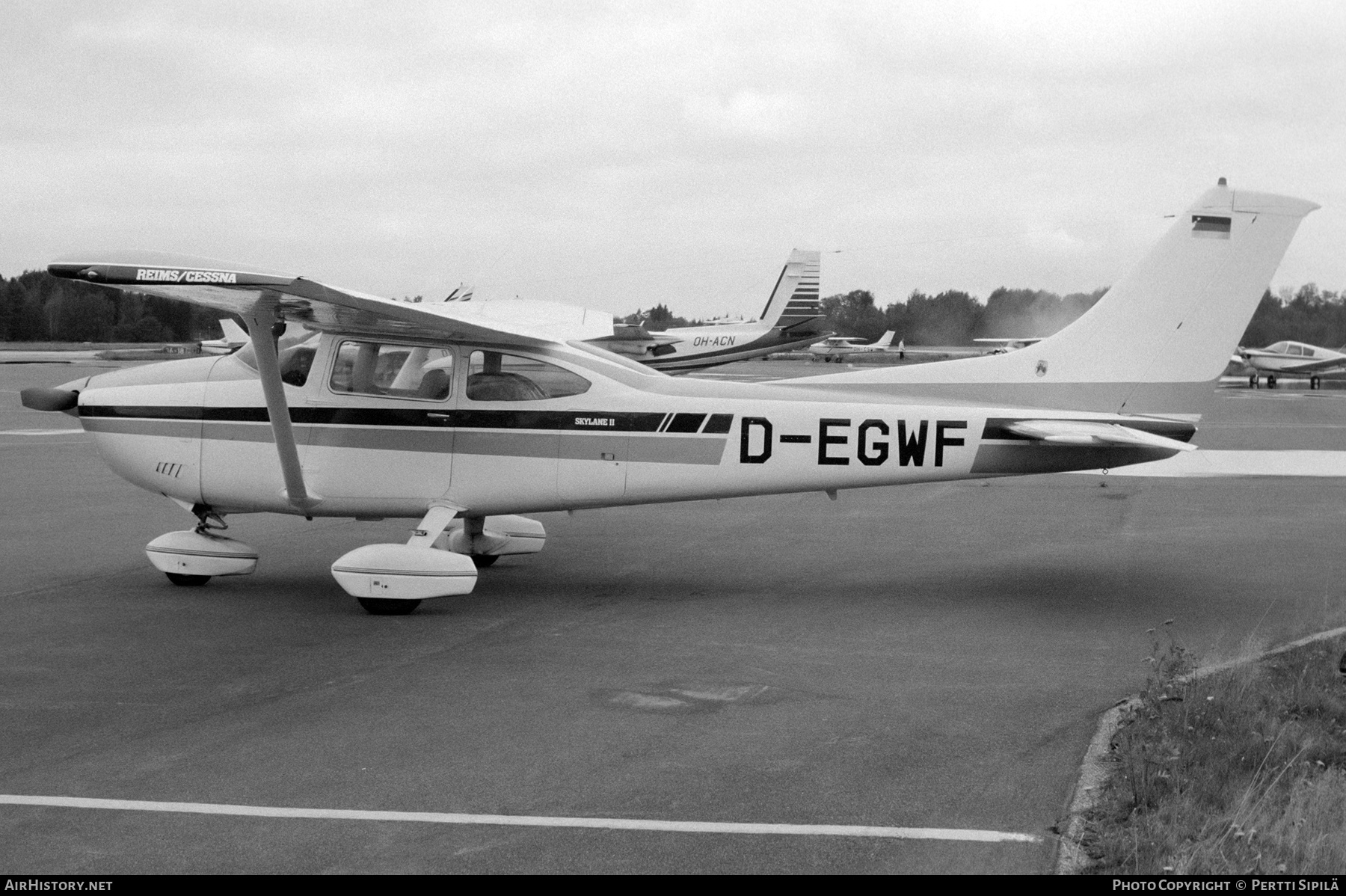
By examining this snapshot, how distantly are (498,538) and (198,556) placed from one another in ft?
7.89

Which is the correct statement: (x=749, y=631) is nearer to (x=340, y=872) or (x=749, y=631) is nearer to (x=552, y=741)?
(x=552, y=741)

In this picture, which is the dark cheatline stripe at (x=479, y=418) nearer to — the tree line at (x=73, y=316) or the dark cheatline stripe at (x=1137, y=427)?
the dark cheatline stripe at (x=1137, y=427)

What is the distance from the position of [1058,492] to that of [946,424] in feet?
23.5

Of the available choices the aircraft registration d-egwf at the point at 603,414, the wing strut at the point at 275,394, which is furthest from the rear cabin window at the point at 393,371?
the wing strut at the point at 275,394

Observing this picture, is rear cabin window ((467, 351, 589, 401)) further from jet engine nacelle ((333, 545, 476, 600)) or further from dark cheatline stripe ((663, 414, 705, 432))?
jet engine nacelle ((333, 545, 476, 600))

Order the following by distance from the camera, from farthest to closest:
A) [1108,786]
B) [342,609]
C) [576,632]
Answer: [342,609] < [576,632] < [1108,786]

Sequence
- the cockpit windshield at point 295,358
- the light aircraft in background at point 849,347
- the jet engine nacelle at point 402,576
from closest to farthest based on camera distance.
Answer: the jet engine nacelle at point 402,576 < the cockpit windshield at point 295,358 < the light aircraft in background at point 849,347

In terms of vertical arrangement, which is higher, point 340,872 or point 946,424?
point 946,424

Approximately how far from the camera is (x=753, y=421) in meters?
9.19

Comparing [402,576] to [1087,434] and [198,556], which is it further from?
[1087,434]

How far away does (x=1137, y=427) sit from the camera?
923 cm

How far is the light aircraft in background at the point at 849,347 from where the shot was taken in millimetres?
86562

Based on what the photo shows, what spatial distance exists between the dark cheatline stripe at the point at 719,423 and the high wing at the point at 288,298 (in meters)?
1.37

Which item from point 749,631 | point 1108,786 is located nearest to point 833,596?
point 749,631
